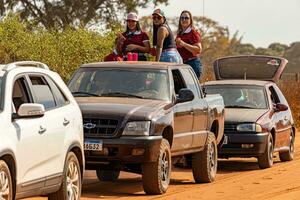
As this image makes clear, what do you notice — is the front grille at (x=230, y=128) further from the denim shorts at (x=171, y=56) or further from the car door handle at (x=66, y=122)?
the car door handle at (x=66, y=122)

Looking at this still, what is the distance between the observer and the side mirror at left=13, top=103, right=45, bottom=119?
1145cm

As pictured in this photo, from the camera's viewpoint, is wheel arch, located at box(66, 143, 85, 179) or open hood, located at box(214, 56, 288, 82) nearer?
wheel arch, located at box(66, 143, 85, 179)

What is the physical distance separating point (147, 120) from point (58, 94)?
8.47 ft

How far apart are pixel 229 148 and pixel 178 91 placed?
10.2 ft

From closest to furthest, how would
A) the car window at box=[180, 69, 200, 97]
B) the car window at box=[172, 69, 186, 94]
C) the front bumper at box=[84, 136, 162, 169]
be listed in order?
the front bumper at box=[84, 136, 162, 169] < the car window at box=[172, 69, 186, 94] < the car window at box=[180, 69, 200, 97]

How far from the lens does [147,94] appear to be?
1673 centimetres

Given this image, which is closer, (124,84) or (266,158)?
(124,84)

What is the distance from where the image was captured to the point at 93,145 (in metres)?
15.5

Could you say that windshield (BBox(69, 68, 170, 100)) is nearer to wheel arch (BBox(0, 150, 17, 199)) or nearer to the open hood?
wheel arch (BBox(0, 150, 17, 199))

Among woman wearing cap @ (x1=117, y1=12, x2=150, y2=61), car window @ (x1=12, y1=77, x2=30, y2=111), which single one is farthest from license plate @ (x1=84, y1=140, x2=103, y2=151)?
woman wearing cap @ (x1=117, y1=12, x2=150, y2=61)

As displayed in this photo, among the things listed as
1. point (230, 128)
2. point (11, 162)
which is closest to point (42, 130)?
point (11, 162)

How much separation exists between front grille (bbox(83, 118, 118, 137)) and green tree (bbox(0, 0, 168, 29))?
38412 millimetres

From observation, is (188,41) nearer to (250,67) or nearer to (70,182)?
(250,67)

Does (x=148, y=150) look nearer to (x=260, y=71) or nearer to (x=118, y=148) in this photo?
(x=118, y=148)
